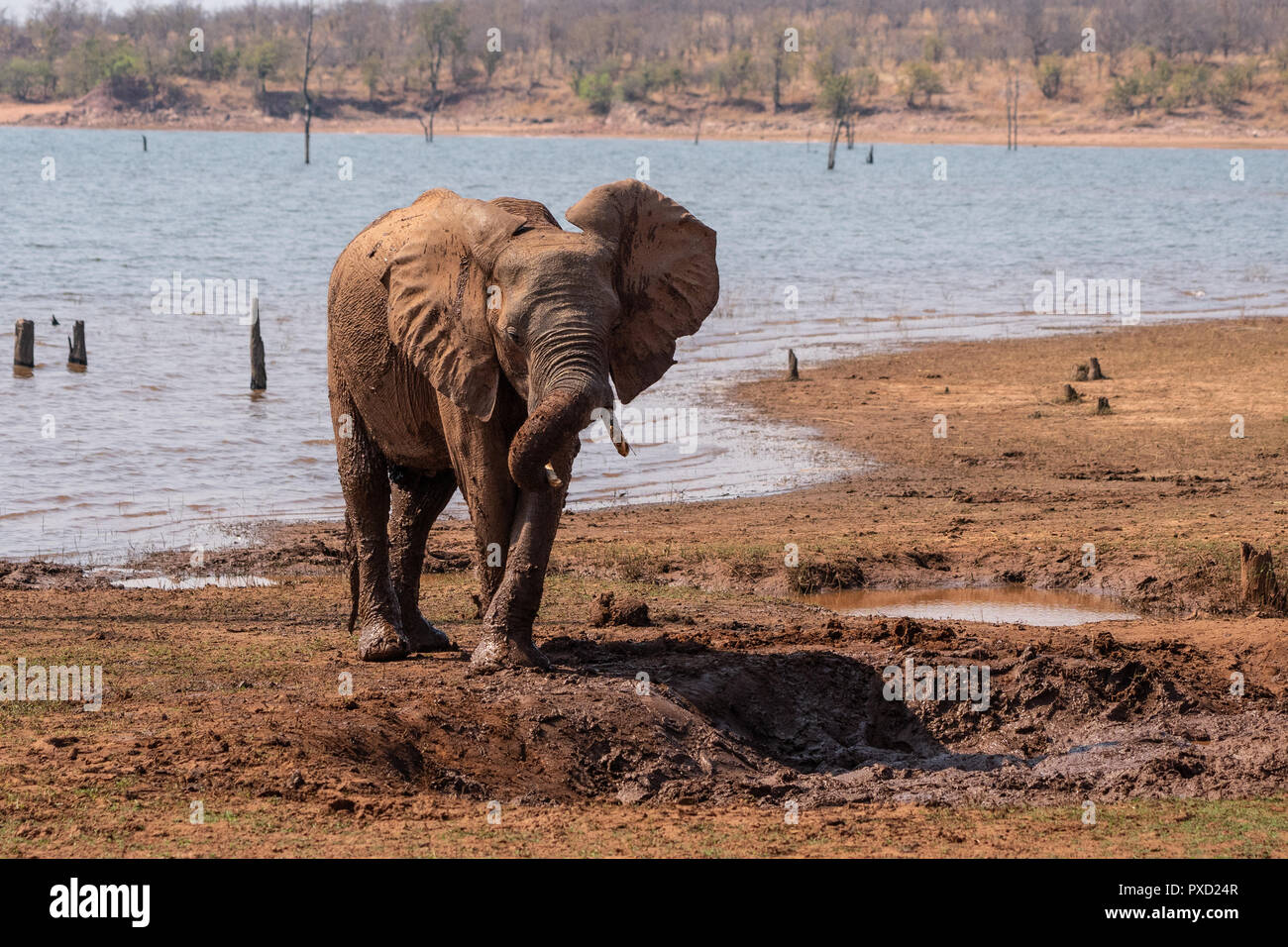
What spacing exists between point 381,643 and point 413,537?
79 centimetres

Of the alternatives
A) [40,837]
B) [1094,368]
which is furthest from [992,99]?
[40,837]

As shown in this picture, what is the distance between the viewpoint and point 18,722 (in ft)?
28.7

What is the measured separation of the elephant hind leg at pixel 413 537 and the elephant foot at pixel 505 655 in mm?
1432

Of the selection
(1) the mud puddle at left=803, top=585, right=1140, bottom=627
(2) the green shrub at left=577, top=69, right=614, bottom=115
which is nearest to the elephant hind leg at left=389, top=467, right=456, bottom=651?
(1) the mud puddle at left=803, top=585, right=1140, bottom=627

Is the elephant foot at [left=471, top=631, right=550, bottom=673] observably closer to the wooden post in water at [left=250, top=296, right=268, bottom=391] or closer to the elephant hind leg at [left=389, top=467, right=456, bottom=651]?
the elephant hind leg at [left=389, top=467, right=456, bottom=651]

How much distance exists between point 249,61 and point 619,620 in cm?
15038

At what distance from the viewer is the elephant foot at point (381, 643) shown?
1034 cm

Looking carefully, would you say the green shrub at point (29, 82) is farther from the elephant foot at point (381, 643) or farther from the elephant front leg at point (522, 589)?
the elephant front leg at point (522, 589)

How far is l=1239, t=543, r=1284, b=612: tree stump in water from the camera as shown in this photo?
12.1 meters

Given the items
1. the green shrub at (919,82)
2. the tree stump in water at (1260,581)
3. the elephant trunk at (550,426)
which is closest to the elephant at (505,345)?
the elephant trunk at (550,426)

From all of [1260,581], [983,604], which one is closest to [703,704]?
[983,604]

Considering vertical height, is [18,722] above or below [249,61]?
below

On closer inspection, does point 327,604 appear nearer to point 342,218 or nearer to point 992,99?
point 342,218

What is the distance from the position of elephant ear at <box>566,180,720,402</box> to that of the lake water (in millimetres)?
7849
